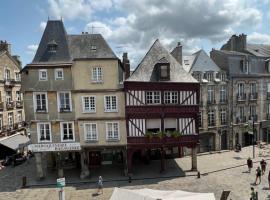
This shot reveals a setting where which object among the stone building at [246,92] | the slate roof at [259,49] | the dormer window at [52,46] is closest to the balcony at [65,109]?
the dormer window at [52,46]

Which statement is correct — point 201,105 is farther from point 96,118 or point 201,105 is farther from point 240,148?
point 96,118

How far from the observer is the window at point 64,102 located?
2127 cm

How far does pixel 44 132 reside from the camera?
70.5 feet

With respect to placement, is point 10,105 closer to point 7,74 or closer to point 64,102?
point 7,74

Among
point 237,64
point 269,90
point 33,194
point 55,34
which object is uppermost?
point 55,34

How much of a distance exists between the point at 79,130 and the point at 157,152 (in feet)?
30.0

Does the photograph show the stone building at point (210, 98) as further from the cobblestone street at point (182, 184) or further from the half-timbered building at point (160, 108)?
the half-timbered building at point (160, 108)

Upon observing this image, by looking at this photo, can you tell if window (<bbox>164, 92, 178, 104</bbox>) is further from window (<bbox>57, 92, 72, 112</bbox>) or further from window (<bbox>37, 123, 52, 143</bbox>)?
window (<bbox>37, 123, 52, 143</bbox>)

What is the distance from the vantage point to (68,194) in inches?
733

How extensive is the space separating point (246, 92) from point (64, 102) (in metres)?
19.9

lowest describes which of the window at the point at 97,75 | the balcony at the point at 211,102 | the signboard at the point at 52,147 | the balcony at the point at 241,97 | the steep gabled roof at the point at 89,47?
the signboard at the point at 52,147

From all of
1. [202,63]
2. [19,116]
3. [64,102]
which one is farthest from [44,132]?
[202,63]

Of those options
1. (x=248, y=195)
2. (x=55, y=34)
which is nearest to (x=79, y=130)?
(x=55, y=34)

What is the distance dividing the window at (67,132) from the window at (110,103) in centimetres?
307
